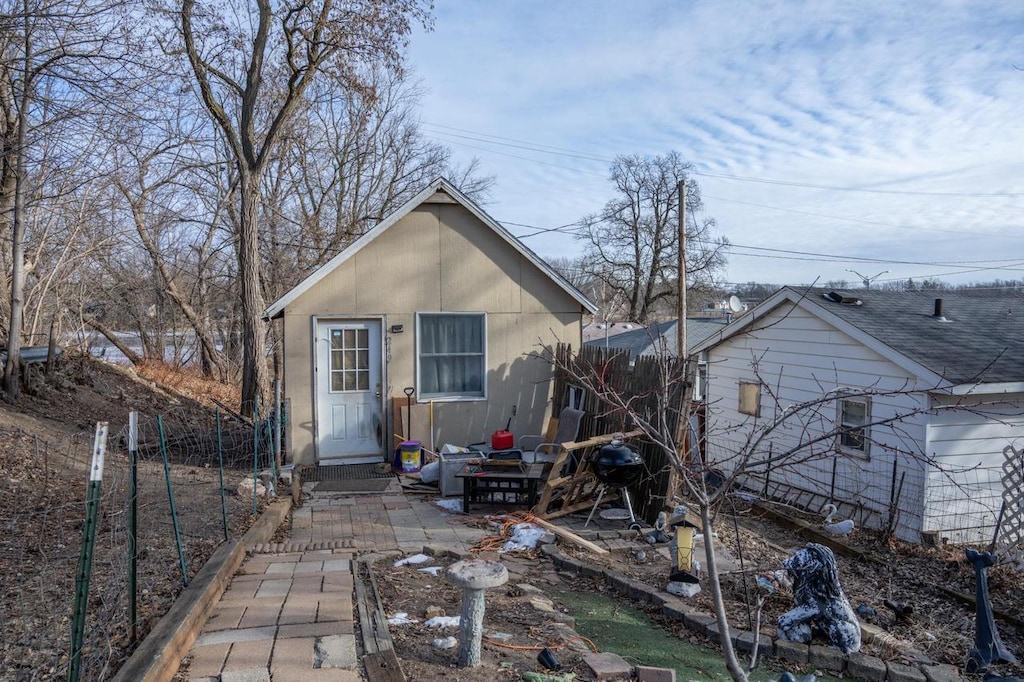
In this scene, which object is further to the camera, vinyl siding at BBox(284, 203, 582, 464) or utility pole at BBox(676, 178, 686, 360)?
utility pole at BBox(676, 178, 686, 360)

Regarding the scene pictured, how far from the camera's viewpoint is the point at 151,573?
5.56 meters

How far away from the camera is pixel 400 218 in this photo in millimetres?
10781

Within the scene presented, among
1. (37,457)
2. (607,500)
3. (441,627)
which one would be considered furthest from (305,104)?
(441,627)

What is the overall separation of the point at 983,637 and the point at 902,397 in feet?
18.3

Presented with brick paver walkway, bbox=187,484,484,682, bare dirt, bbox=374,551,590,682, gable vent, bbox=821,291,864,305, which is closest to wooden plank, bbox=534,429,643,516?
brick paver walkway, bbox=187,484,484,682

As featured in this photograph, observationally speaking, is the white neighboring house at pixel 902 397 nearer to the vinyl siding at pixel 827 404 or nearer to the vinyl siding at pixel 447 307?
the vinyl siding at pixel 827 404

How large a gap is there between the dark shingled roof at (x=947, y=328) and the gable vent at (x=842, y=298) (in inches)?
2.8

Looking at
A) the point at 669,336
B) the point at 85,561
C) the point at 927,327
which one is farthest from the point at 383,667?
the point at 669,336

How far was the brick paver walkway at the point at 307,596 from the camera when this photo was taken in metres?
3.97

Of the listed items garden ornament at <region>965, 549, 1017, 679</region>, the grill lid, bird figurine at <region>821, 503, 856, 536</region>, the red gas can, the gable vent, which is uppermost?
the gable vent

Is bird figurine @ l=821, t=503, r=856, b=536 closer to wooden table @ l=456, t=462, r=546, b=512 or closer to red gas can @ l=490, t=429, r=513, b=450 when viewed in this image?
wooden table @ l=456, t=462, r=546, b=512

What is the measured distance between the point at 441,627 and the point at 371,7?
13312 millimetres

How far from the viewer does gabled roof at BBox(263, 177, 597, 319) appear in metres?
10.2

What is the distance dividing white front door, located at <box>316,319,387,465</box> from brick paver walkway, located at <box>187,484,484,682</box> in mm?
1930
